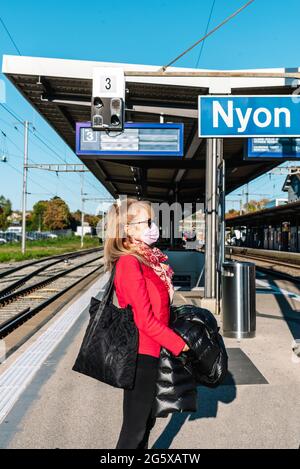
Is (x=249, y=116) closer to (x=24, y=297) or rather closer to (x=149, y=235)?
(x=149, y=235)

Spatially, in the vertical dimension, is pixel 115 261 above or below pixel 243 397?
above

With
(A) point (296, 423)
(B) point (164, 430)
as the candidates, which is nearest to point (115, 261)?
(B) point (164, 430)

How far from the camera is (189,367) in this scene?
2.58m

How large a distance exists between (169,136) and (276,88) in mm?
2504

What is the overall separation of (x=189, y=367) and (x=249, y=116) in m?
5.87

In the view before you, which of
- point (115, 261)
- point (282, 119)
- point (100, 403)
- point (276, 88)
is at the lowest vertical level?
point (100, 403)

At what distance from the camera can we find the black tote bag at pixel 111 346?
2367mm

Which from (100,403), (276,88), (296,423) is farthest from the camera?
(276,88)

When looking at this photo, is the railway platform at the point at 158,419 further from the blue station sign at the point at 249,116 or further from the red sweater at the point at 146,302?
the blue station sign at the point at 249,116

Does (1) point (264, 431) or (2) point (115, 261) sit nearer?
(2) point (115, 261)

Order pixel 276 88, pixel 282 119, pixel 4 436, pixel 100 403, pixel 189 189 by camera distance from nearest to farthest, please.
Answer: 1. pixel 4 436
2. pixel 100 403
3. pixel 282 119
4. pixel 276 88
5. pixel 189 189

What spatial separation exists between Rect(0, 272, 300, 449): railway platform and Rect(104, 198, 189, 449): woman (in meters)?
1.01
